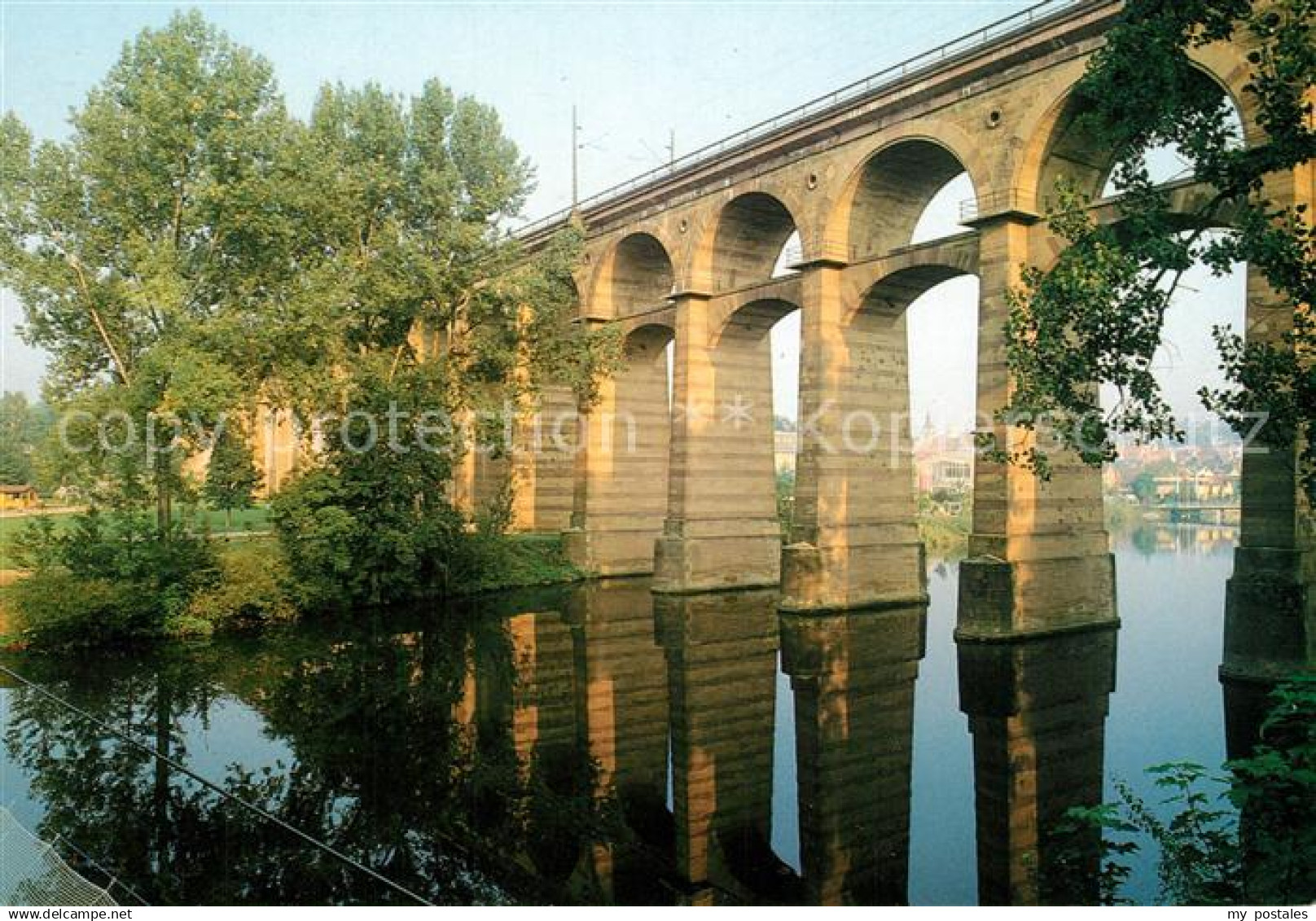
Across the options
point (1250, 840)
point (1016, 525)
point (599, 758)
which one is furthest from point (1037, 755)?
point (1016, 525)

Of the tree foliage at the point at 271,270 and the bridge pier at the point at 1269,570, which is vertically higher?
the tree foliage at the point at 271,270

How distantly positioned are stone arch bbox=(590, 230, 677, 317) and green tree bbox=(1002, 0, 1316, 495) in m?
22.4

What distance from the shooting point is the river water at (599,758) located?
9.31 metres

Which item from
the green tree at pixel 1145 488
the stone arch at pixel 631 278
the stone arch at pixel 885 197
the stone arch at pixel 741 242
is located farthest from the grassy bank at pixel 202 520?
the green tree at pixel 1145 488

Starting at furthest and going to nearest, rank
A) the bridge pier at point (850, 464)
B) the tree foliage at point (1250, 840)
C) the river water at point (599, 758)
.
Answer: the bridge pier at point (850, 464) → the river water at point (599, 758) → the tree foliage at point (1250, 840)

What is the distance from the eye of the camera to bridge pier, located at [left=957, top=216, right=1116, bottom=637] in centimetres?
2077

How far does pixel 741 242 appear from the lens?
101 feet

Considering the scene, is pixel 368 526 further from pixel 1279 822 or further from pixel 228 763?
pixel 1279 822

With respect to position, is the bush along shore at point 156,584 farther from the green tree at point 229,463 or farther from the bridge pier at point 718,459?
the bridge pier at point 718,459

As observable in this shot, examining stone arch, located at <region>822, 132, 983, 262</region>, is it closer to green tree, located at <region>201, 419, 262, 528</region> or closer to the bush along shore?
the bush along shore

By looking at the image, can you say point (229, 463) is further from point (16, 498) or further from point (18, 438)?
point (18, 438)

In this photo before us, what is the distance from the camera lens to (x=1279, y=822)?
285 inches

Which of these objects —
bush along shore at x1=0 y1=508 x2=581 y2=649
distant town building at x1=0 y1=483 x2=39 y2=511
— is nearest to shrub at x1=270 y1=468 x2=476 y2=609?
bush along shore at x1=0 y1=508 x2=581 y2=649

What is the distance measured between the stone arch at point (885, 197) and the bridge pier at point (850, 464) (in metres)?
1.06
